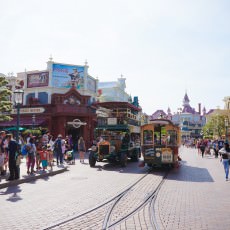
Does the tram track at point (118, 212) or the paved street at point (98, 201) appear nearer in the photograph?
the tram track at point (118, 212)

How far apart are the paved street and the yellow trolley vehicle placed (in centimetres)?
325

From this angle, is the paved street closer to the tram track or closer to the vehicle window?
the tram track

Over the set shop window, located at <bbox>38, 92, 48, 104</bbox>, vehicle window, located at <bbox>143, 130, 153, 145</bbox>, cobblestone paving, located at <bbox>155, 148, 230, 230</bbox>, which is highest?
shop window, located at <bbox>38, 92, 48, 104</bbox>

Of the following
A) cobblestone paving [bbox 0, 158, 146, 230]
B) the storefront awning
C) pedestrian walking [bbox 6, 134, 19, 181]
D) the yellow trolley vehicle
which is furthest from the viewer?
the storefront awning

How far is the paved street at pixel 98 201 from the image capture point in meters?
6.37

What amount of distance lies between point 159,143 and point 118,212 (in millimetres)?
9473

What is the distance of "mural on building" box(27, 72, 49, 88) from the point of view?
3812 cm

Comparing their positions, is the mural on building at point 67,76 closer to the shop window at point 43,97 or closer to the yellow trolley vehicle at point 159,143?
the shop window at point 43,97

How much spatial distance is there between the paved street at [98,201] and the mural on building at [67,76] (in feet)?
87.5

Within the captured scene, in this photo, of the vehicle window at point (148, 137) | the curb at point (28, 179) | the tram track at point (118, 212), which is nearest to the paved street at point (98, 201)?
the tram track at point (118, 212)

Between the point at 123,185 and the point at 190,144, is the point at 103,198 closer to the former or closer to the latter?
the point at 123,185

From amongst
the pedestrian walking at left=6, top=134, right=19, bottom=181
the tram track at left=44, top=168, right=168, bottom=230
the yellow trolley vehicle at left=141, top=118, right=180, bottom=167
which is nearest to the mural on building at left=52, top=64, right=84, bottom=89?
the yellow trolley vehicle at left=141, top=118, right=180, bottom=167

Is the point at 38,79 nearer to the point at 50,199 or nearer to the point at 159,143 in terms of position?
the point at 159,143

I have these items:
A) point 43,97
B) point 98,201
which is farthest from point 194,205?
point 43,97
